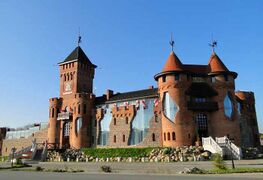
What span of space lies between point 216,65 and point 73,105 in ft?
93.1

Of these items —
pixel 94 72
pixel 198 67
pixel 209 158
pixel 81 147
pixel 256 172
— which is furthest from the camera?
pixel 94 72

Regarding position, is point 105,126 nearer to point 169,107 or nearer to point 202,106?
point 169,107

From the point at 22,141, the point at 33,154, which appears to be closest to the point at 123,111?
the point at 33,154

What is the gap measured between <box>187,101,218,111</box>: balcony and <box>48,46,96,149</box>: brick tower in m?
20.6

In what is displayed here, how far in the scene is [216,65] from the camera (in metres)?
48.7

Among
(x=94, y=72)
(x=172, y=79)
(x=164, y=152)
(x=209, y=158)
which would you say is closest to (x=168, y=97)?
(x=172, y=79)

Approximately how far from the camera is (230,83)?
156ft

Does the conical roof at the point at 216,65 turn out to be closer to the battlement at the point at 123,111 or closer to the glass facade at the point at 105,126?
the battlement at the point at 123,111

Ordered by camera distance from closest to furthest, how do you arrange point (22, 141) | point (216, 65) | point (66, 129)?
point (216, 65) < point (66, 129) < point (22, 141)

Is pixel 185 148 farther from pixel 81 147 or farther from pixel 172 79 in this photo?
pixel 81 147

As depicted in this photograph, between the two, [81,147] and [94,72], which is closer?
[81,147]

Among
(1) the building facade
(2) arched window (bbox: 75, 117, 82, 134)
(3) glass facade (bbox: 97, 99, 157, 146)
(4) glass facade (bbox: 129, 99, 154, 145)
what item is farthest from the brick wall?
(4) glass facade (bbox: 129, 99, 154, 145)

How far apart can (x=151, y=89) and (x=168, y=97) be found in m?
8.32

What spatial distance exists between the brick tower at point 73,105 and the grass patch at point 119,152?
6.38 m
